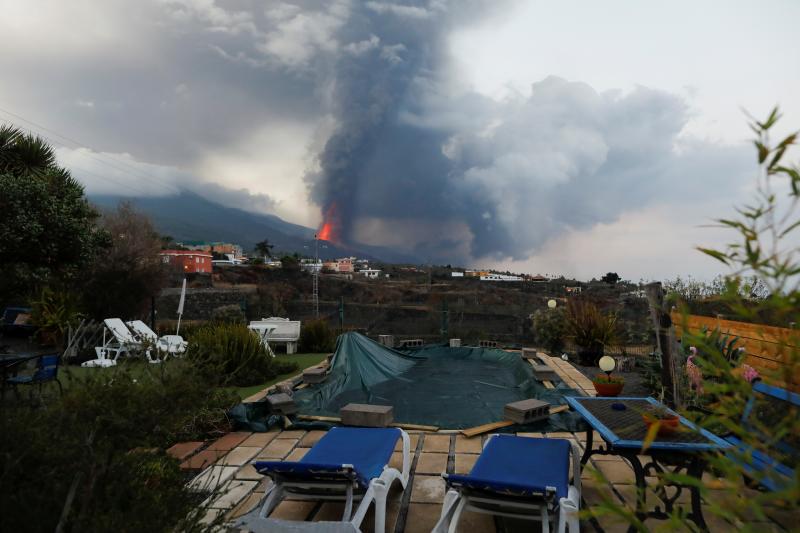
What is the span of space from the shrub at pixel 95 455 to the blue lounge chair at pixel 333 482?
29.7 inches

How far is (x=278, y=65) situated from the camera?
59.6 ft

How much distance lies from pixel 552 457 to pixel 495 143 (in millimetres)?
14190

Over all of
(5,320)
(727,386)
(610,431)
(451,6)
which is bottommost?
(5,320)

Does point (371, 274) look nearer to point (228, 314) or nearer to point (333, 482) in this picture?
point (228, 314)

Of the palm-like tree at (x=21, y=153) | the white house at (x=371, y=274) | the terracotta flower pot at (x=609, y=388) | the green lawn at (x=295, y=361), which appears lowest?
the green lawn at (x=295, y=361)

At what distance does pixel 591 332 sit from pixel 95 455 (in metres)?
8.79

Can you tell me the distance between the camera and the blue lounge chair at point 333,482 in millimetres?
2705

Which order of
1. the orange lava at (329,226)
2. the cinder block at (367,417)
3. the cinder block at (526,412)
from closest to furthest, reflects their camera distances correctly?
the cinder block at (367,417), the cinder block at (526,412), the orange lava at (329,226)

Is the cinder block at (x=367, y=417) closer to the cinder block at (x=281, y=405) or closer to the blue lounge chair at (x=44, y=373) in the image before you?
the cinder block at (x=281, y=405)

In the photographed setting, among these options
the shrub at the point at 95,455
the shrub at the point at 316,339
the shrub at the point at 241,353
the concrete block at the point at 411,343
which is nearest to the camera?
the shrub at the point at 95,455

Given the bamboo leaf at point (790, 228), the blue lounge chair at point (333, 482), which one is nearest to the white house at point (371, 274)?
the blue lounge chair at point (333, 482)

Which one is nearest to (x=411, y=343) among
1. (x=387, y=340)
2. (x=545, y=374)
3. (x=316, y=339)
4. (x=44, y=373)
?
(x=387, y=340)

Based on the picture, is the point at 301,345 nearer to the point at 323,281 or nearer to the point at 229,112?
the point at 229,112

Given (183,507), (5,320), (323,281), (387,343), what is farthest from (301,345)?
(323,281)
